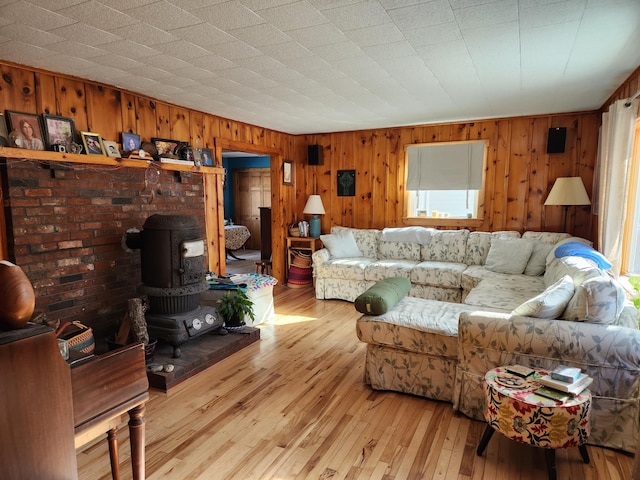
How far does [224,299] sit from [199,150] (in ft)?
5.47

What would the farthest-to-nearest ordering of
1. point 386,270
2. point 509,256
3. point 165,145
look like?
point 386,270 < point 509,256 < point 165,145

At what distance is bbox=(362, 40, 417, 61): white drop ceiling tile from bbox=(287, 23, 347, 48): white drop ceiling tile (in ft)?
0.86

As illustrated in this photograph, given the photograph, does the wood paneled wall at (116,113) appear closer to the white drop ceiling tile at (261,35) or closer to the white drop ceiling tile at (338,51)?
the white drop ceiling tile at (261,35)

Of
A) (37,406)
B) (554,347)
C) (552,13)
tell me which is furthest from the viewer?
(554,347)

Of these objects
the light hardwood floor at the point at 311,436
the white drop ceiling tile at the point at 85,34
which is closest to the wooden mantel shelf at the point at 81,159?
the white drop ceiling tile at the point at 85,34

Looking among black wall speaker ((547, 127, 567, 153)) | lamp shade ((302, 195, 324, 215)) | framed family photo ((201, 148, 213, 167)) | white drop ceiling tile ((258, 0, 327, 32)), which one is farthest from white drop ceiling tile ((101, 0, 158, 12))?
black wall speaker ((547, 127, 567, 153))

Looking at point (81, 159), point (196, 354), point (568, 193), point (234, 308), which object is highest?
point (81, 159)

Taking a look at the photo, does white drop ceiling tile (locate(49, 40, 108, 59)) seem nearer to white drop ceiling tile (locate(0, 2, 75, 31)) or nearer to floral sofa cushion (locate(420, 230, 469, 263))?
white drop ceiling tile (locate(0, 2, 75, 31))

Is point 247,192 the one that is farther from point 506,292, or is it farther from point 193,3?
point 193,3

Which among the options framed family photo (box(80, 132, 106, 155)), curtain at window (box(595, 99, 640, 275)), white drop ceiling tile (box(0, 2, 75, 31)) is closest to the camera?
white drop ceiling tile (box(0, 2, 75, 31))

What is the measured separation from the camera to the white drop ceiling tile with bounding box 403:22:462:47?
221 cm

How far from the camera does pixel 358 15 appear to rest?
6.75 feet

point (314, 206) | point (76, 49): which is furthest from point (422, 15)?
point (314, 206)

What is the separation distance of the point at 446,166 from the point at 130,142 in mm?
3871
